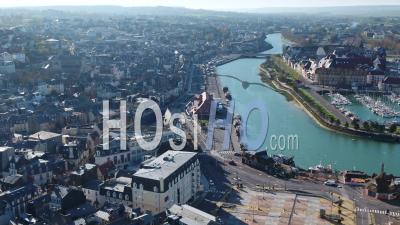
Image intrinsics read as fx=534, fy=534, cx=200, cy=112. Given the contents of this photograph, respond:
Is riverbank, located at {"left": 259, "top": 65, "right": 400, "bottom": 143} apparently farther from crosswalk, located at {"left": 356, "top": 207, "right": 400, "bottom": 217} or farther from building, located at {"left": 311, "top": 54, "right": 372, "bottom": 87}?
crosswalk, located at {"left": 356, "top": 207, "right": 400, "bottom": 217}

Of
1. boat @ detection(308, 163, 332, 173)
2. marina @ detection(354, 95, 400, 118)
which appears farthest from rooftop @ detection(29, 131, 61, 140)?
marina @ detection(354, 95, 400, 118)

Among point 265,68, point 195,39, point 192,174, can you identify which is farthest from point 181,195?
point 195,39

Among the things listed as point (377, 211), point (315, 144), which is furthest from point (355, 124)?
point (377, 211)

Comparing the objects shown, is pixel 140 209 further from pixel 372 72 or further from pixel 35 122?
pixel 372 72

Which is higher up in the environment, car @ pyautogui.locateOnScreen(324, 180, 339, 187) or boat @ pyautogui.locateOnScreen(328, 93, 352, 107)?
car @ pyautogui.locateOnScreen(324, 180, 339, 187)

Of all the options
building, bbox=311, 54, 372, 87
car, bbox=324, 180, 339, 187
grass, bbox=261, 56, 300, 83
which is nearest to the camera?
car, bbox=324, 180, 339, 187

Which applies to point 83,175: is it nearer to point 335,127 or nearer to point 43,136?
point 43,136
